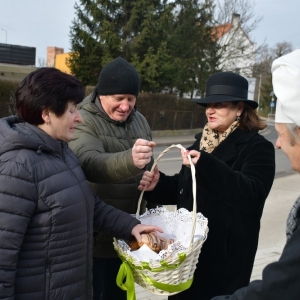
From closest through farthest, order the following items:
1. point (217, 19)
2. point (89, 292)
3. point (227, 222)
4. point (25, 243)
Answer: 1. point (25, 243)
2. point (89, 292)
3. point (227, 222)
4. point (217, 19)

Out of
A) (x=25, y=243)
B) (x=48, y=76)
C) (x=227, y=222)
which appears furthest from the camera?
(x=227, y=222)

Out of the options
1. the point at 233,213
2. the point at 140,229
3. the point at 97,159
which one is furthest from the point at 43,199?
the point at 233,213

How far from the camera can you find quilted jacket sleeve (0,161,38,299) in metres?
1.69

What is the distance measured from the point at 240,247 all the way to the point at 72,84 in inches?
52.5

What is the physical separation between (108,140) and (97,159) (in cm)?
28

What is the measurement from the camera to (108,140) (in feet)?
8.41

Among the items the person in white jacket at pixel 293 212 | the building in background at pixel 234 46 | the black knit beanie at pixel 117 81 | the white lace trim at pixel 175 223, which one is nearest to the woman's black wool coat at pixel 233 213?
the white lace trim at pixel 175 223

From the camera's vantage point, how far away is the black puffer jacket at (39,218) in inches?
67.2

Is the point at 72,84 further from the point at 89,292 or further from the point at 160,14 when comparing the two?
the point at 160,14

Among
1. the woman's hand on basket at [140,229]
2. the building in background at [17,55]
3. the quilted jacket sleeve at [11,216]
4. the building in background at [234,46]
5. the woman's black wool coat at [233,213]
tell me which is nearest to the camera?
the quilted jacket sleeve at [11,216]

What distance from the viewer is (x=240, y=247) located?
246cm

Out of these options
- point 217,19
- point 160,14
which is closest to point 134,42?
point 160,14

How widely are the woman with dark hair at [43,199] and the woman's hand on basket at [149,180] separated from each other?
21.7 inches

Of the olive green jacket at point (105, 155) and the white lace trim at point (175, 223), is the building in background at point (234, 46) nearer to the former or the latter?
the olive green jacket at point (105, 155)
